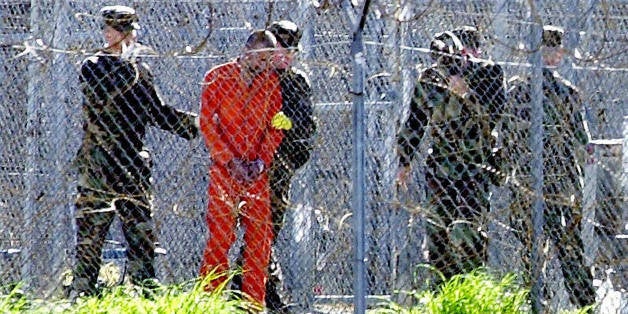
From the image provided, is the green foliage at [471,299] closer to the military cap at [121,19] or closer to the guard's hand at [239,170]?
the guard's hand at [239,170]

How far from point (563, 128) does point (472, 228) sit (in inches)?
27.3

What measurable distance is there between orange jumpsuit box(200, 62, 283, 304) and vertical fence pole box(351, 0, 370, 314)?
1536 millimetres

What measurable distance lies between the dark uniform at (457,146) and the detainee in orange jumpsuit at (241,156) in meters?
0.70

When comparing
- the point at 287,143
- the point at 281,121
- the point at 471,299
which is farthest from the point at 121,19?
the point at 471,299

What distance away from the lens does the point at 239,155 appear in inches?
266

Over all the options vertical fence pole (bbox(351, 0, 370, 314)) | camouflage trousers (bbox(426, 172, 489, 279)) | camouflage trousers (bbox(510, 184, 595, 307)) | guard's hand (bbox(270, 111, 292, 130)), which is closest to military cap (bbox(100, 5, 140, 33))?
guard's hand (bbox(270, 111, 292, 130))

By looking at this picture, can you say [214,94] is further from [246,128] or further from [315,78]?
[315,78]

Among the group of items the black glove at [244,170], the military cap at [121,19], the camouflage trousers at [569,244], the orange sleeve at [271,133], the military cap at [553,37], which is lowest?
the camouflage trousers at [569,244]

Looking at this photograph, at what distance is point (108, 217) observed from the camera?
23.0 feet

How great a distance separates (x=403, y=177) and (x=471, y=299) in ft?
3.13

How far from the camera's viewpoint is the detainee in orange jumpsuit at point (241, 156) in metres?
6.62

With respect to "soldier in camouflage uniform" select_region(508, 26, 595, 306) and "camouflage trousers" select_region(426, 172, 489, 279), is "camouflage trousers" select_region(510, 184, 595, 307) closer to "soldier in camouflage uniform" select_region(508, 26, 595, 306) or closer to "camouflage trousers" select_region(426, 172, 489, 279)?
"soldier in camouflage uniform" select_region(508, 26, 595, 306)

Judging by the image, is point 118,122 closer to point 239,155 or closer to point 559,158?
point 239,155

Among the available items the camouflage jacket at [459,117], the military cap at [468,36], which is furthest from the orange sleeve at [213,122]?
the military cap at [468,36]
